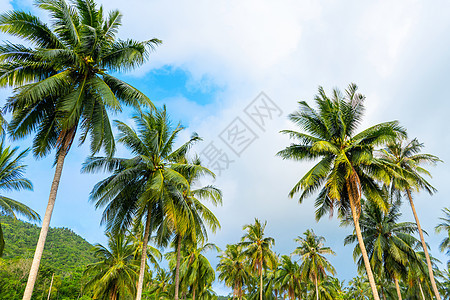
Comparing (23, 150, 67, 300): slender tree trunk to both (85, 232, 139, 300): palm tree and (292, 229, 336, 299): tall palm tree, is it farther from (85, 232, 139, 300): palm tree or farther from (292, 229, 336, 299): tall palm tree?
(292, 229, 336, 299): tall palm tree

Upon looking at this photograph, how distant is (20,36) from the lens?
11.5 m

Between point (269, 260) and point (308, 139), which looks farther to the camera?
point (269, 260)

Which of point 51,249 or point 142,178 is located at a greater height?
point 51,249

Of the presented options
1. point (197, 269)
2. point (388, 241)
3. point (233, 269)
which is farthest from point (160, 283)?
point (388, 241)

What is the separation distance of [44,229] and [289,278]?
36.7 meters

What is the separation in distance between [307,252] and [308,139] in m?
24.4

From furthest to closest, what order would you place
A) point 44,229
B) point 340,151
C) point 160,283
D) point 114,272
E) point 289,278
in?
point 160,283 → point 289,278 → point 114,272 → point 340,151 → point 44,229

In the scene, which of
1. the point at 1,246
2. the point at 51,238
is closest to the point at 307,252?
the point at 1,246

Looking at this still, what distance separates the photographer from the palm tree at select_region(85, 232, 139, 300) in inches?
982

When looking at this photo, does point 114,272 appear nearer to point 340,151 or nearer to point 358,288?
point 340,151

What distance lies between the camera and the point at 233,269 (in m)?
40.7

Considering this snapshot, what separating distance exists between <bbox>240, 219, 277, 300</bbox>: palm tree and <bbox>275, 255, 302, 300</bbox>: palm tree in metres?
4.86

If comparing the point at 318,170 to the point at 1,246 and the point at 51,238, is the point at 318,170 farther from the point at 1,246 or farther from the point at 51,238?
the point at 51,238

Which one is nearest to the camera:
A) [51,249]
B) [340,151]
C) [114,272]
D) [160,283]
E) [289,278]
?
[340,151]
